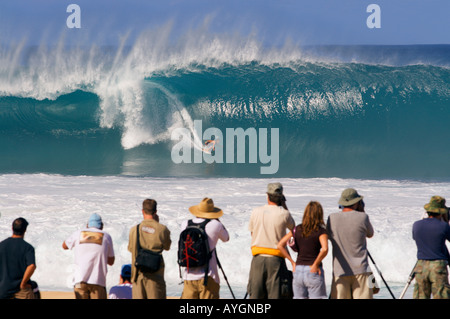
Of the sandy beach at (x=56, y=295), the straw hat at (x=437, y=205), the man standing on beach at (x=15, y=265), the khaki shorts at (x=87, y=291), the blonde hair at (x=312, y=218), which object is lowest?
the sandy beach at (x=56, y=295)

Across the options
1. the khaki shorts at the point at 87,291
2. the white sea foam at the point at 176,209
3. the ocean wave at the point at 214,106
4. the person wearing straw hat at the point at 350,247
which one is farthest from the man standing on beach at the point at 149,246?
the ocean wave at the point at 214,106

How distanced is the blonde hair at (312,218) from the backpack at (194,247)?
2.27 feet

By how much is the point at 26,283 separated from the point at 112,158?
43.4 ft

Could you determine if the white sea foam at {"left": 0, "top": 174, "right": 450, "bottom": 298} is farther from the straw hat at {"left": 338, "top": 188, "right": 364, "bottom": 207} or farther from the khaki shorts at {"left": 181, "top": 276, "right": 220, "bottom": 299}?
the straw hat at {"left": 338, "top": 188, "right": 364, "bottom": 207}

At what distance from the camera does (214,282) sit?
14.7 feet

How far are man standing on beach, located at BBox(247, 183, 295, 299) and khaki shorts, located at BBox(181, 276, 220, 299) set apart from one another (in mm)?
271

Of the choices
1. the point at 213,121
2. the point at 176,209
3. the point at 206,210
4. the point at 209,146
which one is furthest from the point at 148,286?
the point at 213,121

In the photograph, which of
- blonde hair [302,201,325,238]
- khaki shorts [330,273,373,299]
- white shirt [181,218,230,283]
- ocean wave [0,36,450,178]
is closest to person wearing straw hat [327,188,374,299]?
khaki shorts [330,273,373,299]

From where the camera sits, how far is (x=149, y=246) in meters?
4.42

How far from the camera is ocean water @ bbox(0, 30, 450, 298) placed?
12469 millimetres

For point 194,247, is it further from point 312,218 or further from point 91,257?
point 312,218

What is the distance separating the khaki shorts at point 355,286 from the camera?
→ 14.4 feet
